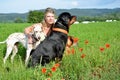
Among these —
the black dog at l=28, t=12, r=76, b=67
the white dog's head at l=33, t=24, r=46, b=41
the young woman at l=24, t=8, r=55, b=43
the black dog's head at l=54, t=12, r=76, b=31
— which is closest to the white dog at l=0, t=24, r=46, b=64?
the white dog's head at l=33, t=24, r=46, b=41

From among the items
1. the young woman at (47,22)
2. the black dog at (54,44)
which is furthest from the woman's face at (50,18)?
the black dog at (54,44)

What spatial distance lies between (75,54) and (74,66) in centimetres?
50

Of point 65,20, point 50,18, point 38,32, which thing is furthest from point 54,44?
point 50,18

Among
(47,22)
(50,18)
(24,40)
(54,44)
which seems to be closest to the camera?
(54,44)

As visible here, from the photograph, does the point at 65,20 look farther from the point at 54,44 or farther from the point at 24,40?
the point at 24,40

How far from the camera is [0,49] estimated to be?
32.9ft

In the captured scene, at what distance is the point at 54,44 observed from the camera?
7961 millimetres

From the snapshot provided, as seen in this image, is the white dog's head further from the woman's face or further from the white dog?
the woman's face

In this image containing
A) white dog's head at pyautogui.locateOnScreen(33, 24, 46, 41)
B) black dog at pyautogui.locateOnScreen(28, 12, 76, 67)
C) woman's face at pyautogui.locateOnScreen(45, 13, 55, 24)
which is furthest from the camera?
woman's face at pyautogui.locateOnScreen(45, 13, 55, 24)

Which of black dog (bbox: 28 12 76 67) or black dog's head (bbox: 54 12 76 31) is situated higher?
black dog's head (bbox: 54 12 76 31)

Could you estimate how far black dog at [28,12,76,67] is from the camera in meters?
7.83

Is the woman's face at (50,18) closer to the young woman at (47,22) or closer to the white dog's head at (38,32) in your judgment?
the young woman at (47,22)

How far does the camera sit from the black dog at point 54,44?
7.83 metres

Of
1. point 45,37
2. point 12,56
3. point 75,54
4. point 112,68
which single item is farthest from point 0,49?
point 112,68
